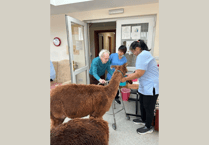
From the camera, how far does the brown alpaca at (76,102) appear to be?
1265mm

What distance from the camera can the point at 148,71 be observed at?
Result: 153 centimetres

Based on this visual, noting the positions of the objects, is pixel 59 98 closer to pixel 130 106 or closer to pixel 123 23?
pixel 130 106

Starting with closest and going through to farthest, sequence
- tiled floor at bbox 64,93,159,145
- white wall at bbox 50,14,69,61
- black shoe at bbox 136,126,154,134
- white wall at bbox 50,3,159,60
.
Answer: tiled floor at bbox 64,93,159,145 < black shoe at bbox 136,126,154,134 < white wall at bbox 50,3,159,60 < white wall at bbox 50,14,69,61

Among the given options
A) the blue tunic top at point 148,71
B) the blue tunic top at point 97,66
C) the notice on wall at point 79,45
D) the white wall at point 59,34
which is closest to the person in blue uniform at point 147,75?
the blue tunic top at point 148,71

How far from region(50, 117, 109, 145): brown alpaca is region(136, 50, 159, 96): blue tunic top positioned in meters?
1.00

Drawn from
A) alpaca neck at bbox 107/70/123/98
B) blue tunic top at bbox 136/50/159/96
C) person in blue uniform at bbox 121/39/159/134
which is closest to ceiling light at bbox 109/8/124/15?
person in blue uniform at bbox 121/39/159/134

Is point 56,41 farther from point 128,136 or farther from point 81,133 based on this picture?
point 81,133

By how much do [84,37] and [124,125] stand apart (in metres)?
2.71

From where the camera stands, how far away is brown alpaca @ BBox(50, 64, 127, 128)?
4.15 feet

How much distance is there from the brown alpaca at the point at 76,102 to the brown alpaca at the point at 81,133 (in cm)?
60

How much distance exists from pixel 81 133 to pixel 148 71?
127 cm

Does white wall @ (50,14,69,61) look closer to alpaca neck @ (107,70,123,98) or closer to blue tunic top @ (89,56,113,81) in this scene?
blue tunic top @ (89,56,113,81)

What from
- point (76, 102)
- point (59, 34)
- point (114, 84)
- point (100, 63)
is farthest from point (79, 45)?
point (76, 102)
